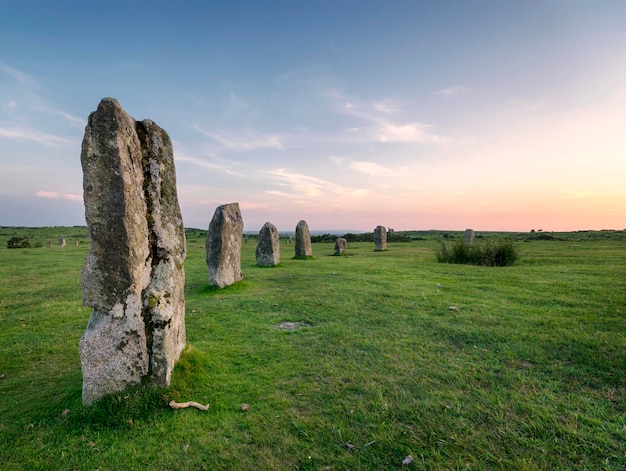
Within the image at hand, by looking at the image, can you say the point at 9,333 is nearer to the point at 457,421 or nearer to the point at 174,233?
the point at 174,233

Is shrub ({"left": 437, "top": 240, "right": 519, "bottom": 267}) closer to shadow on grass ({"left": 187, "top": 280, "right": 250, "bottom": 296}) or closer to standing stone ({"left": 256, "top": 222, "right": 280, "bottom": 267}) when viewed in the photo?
standing stone ({"left": 256, "top": 222, "right": 280, "bottom": 267})

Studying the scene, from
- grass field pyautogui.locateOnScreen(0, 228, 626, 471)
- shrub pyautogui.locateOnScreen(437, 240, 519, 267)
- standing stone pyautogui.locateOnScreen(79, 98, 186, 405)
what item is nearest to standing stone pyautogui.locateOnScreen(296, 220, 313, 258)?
shrub pyautogui.locateOnScreen(437, 240, 519, 267)

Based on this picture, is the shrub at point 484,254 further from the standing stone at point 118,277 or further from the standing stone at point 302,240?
the standing stone at point 118,277

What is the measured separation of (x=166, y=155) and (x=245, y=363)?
13.4 feet

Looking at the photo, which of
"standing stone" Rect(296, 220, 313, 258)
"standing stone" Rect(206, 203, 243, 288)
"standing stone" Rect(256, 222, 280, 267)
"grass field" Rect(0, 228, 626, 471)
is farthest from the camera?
"standing stone" Rect(296, 220, 313, 258)

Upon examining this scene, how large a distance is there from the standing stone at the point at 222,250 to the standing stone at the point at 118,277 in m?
8.03

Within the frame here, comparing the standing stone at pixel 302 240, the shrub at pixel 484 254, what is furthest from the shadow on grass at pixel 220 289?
the shrub at pixel 484 254

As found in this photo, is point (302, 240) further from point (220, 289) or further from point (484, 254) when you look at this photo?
point (484, 254)

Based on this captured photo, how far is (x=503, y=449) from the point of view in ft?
12.1

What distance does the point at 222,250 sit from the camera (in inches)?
516

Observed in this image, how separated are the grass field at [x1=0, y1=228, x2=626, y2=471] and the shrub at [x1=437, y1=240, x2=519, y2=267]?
8.81m

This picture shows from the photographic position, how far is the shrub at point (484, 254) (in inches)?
732

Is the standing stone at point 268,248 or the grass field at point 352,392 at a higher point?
the standing stone at point 268,248

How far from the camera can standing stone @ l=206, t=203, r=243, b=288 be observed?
13.1m
